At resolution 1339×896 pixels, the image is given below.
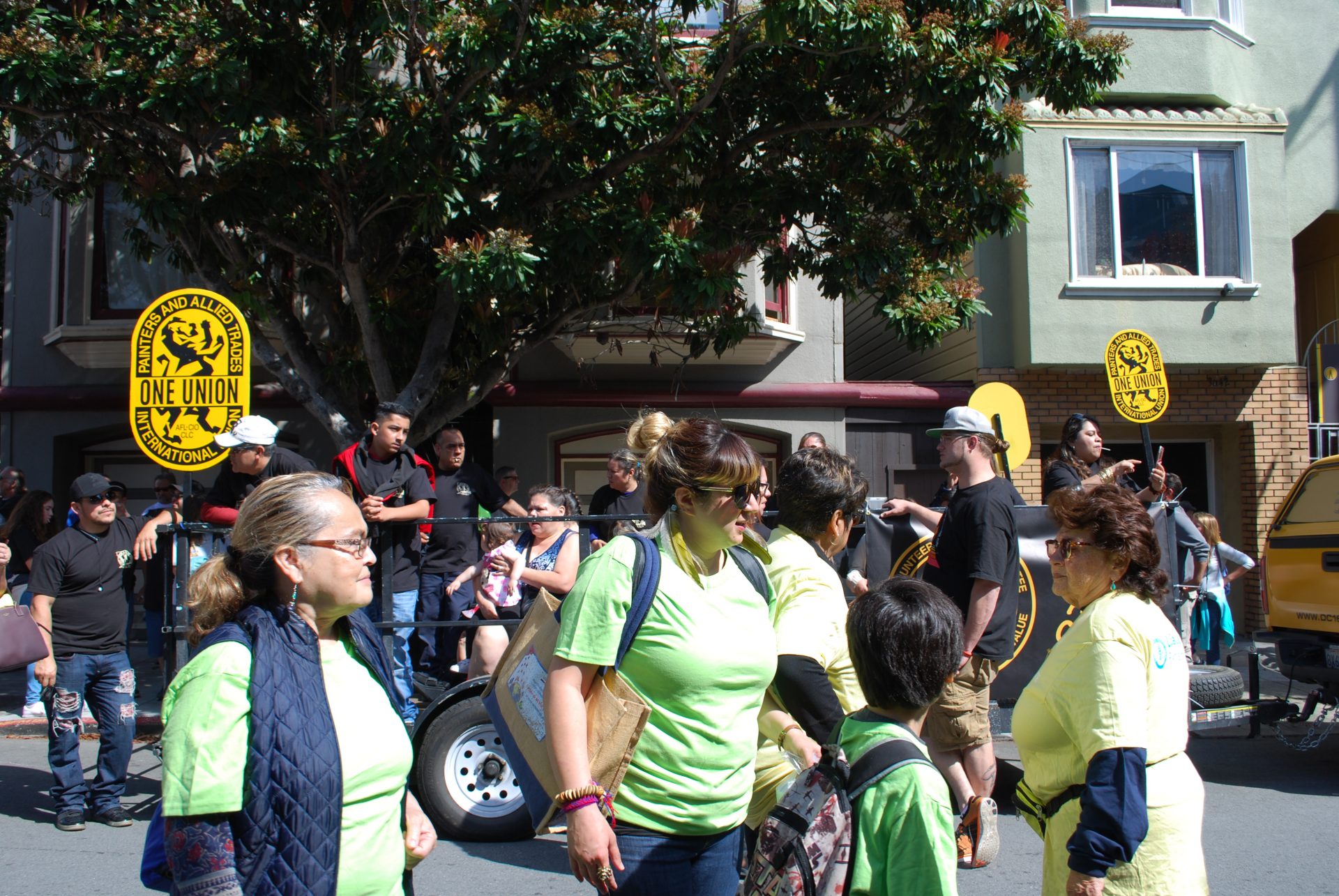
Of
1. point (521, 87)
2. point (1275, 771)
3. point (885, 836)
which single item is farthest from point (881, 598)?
point (521, 87)

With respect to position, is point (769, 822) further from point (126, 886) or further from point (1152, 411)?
point (1152, 411)

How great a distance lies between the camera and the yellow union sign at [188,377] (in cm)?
641

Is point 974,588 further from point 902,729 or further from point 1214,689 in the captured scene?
point 1214,689

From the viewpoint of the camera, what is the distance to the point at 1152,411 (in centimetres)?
891

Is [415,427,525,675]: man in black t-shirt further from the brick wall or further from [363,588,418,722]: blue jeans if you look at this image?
the brick wall

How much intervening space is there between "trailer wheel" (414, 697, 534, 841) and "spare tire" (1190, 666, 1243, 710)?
A: 13.2 ft

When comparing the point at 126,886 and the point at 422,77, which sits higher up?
the point at 422,77

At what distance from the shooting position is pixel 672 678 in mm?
2521

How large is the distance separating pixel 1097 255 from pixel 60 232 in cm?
1240

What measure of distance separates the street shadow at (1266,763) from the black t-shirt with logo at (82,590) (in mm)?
6822

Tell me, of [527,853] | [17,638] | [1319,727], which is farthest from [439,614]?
[1319,727]

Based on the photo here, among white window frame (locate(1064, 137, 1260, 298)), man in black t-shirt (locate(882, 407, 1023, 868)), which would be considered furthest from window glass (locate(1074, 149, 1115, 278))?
man in black t-shirt (locate(882, 407, 1023, 868))

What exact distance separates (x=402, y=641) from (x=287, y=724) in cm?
377

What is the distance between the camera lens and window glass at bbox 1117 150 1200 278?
12.9 meters
